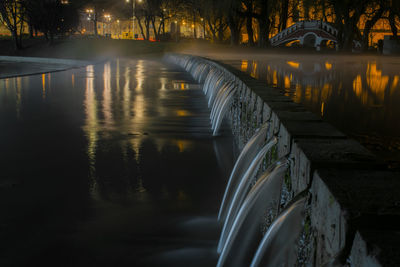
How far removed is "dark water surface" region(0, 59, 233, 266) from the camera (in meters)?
4.30

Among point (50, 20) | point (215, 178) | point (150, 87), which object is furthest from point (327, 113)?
point (50, 20)

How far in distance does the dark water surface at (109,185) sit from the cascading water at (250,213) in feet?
1.05

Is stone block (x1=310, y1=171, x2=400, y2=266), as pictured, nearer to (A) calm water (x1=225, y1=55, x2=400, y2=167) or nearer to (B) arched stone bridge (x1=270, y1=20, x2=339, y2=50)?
(A) calm water (x1=225, y1=55, x2=400, y2=167)

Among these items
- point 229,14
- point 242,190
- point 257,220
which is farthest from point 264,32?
point 257,220

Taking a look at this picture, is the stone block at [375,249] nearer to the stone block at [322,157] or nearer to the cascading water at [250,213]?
the stone block at [322,157]

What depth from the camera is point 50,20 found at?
65688 millimetres

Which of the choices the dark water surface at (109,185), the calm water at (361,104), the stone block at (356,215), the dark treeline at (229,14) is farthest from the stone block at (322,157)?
the dark treeline at (229,14)

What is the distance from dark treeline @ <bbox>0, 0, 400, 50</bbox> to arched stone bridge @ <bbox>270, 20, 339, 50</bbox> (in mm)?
954

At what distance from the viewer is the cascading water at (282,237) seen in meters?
2.94

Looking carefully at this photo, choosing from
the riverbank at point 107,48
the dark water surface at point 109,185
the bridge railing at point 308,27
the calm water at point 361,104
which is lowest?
the dark water surface at point 109,185

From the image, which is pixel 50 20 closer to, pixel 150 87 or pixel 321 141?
pixel 150 87

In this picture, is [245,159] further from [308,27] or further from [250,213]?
[308,27]

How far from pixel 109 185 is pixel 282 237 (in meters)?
3.34

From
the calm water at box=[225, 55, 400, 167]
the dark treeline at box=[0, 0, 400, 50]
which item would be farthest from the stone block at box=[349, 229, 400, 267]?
the dark treeline at box=[0, 0, 400, 50]
